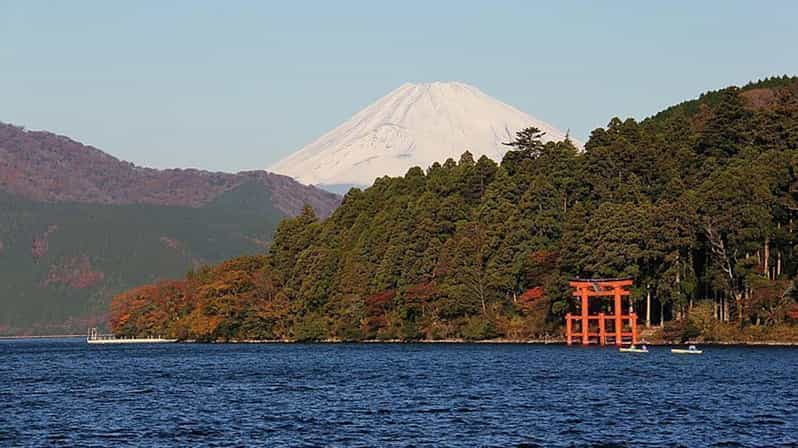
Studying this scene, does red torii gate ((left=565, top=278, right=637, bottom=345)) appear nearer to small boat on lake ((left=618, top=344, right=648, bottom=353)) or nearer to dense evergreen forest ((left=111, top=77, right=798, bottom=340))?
dense evergreen forest ((left=111, top=77, right=798, bottom=340))

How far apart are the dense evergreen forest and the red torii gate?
227 centimetres

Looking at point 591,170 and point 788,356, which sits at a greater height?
point 591,170

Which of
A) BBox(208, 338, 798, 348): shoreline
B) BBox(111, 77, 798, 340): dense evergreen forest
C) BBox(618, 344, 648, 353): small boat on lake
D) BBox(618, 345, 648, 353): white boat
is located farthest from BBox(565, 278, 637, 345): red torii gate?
BBox(618, 345, 648, 353): white boat

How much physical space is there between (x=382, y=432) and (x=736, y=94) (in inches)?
4305

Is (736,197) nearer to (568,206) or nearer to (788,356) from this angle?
(788,356)

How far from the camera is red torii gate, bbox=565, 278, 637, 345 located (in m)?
126

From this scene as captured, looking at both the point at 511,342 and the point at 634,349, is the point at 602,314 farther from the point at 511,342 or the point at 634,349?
the point at 511,342

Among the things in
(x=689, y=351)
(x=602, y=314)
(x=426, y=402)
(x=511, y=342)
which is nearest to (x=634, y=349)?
(x=689, y=351)

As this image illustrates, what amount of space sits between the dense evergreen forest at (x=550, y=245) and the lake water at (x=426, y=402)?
12210 mm

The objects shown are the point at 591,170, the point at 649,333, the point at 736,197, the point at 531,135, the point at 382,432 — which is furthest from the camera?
the point at 531,135

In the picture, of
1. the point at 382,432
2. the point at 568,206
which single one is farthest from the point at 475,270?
the point at 382,432

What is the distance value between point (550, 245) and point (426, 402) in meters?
78.6

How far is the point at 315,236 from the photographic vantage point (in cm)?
19125

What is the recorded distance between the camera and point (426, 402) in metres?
70.9
